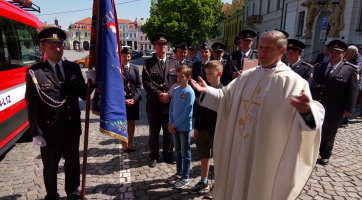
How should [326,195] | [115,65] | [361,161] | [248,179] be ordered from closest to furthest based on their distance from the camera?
[248,179] → [115,65] → [326,195] → [361,161]

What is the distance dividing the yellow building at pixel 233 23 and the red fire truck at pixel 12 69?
31.5 meters

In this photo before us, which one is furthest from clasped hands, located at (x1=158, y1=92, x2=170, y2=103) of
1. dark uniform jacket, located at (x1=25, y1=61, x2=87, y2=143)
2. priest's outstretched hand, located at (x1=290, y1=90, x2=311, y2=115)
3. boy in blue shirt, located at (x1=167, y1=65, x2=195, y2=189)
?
priest's outstretched hand, located at (x1=290, y1=90, x2=311, y2=115)

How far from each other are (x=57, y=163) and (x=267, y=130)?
260cm

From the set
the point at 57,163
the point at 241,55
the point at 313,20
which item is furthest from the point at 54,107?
the point at 313,20

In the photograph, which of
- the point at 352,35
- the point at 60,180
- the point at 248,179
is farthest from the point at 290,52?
the point at 352,35

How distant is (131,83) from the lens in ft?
15.2

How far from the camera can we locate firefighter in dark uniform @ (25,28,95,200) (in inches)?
104

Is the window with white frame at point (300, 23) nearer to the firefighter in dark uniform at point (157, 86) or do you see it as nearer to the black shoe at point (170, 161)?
the firefighter in dark uniform at point (157, 86)

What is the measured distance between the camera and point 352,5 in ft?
44.0

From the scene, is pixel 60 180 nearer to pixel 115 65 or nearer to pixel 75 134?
pixel 75 134

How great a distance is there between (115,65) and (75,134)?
113 centimetres

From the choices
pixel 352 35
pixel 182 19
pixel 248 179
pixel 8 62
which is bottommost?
pixel 248 179

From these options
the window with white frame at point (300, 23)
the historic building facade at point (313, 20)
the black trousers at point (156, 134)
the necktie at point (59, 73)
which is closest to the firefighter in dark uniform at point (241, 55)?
the black trousers at point (156, 134)

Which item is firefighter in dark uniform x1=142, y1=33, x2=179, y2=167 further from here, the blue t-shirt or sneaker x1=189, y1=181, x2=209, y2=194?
sneaker x1=189, y1=181, x2=209, y2=194
